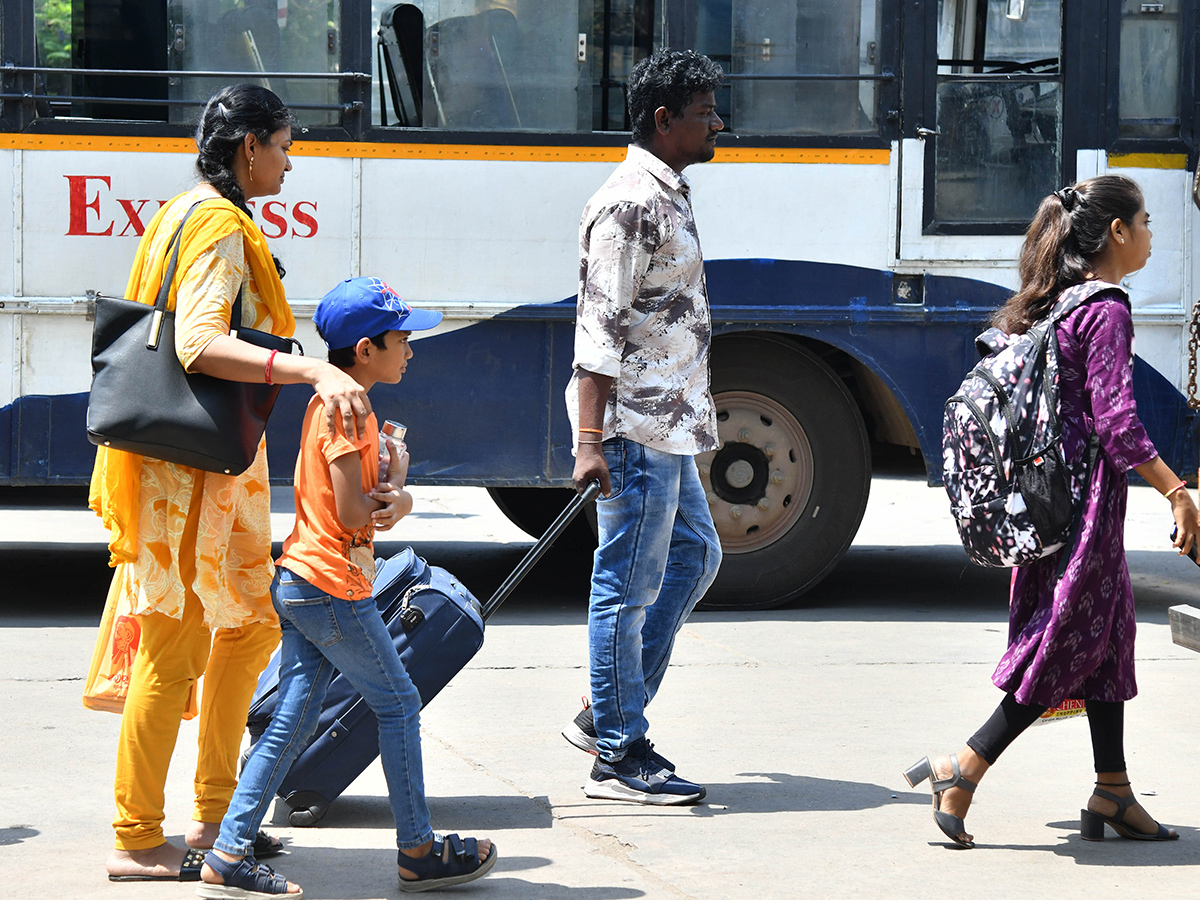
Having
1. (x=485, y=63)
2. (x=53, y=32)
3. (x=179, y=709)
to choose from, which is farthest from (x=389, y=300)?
(x=53, y=32)

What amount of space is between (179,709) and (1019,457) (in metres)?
2.03

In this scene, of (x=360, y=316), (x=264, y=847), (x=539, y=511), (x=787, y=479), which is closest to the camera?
(x=360, y=316)

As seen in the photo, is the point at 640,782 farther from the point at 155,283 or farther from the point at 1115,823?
the point at 155,283

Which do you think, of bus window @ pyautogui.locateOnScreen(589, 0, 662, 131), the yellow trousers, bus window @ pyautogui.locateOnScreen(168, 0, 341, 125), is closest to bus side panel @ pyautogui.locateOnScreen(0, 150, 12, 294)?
bus window @ pyautogui.locateOnScreen(168, 0, 341, 125)

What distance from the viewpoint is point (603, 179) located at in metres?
6.80

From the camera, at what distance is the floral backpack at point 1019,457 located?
3801mm

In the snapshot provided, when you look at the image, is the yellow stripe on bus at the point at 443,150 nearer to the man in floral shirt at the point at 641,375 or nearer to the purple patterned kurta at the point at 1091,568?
the man in floral shirt at the point at 641,375

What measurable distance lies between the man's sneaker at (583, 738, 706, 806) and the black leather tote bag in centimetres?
141

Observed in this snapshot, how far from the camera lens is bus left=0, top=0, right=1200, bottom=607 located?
6.59 metres

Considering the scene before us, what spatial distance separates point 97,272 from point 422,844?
3888 millimetres

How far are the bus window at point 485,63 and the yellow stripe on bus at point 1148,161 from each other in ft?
7.64

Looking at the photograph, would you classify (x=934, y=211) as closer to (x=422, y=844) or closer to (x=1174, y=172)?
(x=1174, y=172)

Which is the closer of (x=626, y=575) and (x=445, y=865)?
(x=445, y=865)

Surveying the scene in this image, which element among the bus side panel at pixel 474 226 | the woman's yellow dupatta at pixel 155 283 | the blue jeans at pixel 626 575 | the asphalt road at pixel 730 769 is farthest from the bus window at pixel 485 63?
the woman's yellow dupatta at pixel 155 283
